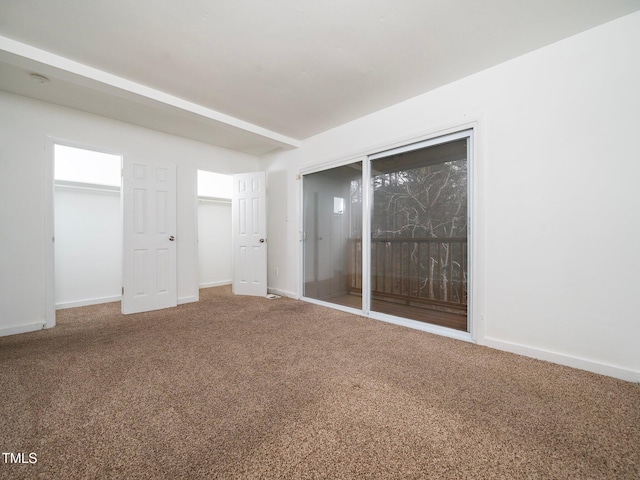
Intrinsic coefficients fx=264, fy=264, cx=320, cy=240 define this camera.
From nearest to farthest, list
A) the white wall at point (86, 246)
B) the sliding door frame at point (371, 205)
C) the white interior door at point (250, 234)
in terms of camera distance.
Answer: the sliding door frame at point (371, 205), the white wall at point (86, 246), the white interior door at point (250, 234)

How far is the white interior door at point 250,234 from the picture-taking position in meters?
4.47

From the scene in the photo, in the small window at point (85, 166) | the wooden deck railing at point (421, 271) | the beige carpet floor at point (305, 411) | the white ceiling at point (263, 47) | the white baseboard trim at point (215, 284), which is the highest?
the white ceiling at point (263, 47)

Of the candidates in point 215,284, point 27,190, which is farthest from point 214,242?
point 27,190

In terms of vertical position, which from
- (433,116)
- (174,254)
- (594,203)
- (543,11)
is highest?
(543,11)

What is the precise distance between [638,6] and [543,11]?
0.60m

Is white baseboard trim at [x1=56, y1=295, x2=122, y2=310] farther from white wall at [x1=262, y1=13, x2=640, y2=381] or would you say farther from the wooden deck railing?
white wall at [x1=262, y1=13, x2=640, y2=381]

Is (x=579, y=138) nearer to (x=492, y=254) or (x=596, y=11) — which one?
(x=596, y=11)

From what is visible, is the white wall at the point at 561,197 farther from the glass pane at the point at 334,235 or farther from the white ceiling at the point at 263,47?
the glass pane at the point at 334,235

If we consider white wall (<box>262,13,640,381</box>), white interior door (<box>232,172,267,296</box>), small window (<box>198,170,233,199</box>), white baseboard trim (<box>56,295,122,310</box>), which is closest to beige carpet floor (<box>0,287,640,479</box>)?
white wall (<box>262,13,640,381</box>)

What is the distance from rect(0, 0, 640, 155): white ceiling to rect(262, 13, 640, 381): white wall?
0.25 meters

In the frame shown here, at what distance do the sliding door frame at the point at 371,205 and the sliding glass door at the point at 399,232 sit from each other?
0.02 m

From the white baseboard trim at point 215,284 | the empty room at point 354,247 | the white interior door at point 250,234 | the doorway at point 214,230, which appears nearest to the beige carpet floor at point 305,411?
the empty room at point 354,247

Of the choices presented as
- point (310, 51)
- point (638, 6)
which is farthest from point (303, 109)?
point (638, 6)

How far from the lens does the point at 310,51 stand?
7.06 ft
